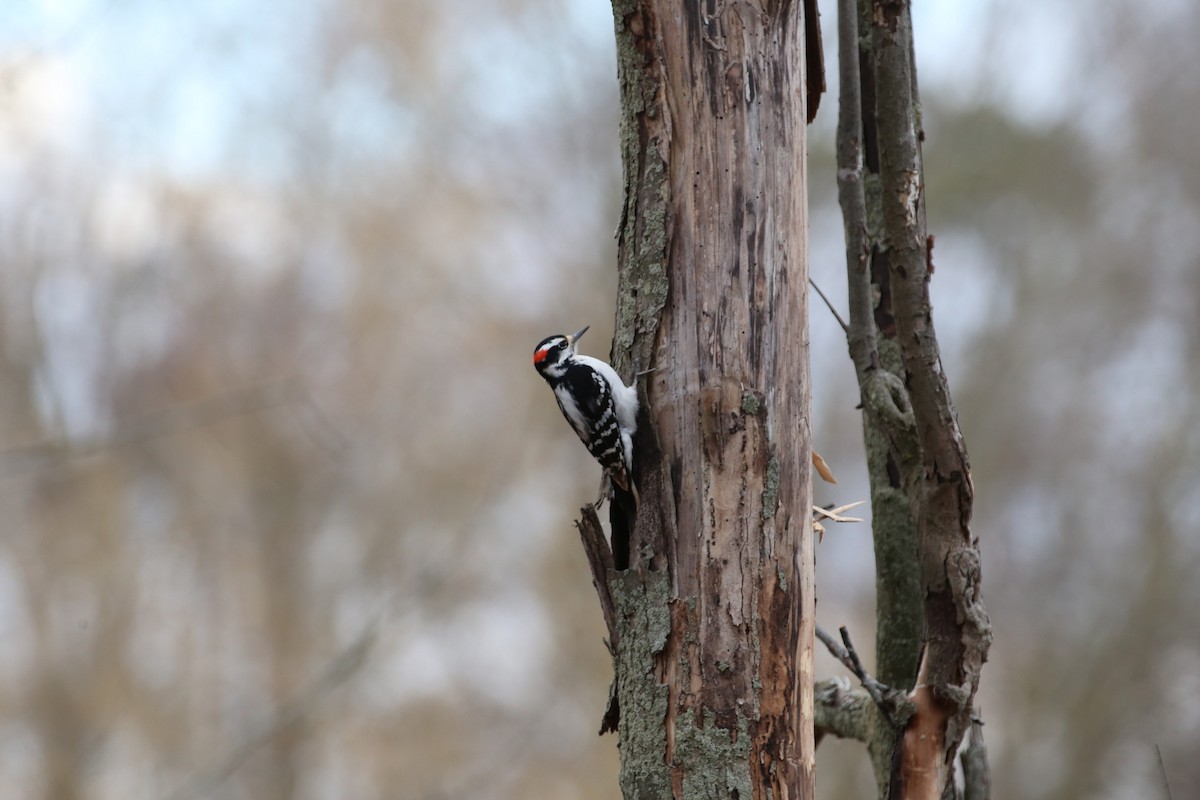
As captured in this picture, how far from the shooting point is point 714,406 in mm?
2111

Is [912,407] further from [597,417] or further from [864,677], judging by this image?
[597,417]

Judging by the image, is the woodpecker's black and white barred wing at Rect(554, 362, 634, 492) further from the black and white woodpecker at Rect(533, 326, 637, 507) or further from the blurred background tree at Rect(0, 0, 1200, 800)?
the blurred background tree at Rect(0, 0, 1200, 800)

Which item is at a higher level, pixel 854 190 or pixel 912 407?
pixel 854 190

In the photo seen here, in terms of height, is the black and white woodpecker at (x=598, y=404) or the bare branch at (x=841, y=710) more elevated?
the black and white woodpecker at (x=598, y=404)

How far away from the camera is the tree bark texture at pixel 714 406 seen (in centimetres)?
198

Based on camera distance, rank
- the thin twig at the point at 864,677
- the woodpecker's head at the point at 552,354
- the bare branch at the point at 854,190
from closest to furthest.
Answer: the thin twig at the point at 864,677
the bare branch at the point at 854,190
the woodpecker's head at the point at 552,354

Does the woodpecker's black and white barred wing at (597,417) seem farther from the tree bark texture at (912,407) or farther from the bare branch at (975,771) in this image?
the bare branch at (975,771)

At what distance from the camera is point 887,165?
2.26 meters

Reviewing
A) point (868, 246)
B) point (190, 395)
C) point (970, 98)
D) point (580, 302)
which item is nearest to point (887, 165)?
point (868, 246)

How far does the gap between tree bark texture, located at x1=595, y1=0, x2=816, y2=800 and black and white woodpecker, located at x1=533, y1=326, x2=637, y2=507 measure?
2.5 inches

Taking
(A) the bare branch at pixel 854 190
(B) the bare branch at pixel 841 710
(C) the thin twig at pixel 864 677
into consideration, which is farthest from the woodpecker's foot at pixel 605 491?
(B) the bare branch at pixel 841 710

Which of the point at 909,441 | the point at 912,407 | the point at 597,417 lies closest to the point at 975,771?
the point at 909,441

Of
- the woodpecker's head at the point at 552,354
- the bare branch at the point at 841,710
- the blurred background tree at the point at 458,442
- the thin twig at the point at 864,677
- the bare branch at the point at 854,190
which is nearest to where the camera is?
the thin twig at the point at 864,677

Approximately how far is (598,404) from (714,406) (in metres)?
0.57
